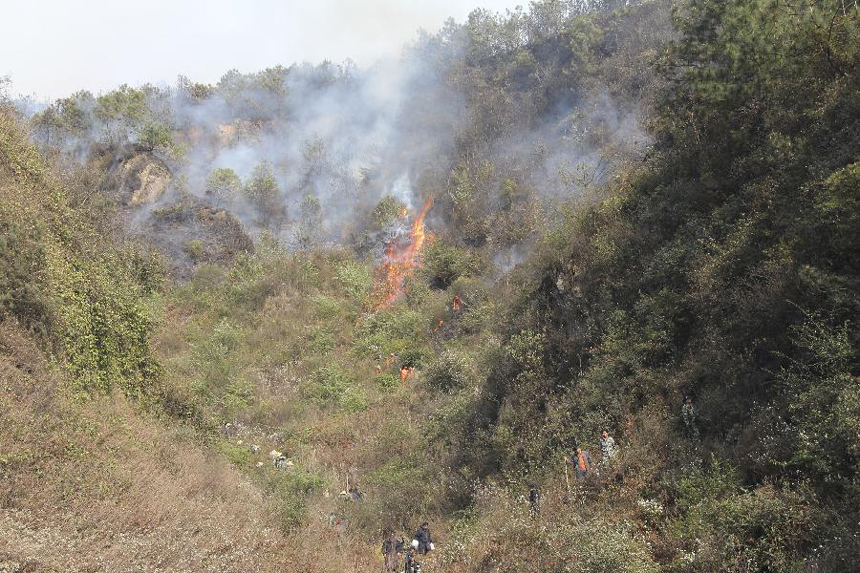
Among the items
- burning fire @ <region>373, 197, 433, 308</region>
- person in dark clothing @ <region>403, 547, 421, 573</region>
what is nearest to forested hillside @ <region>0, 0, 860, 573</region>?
person in dark clothing @ <region>403, 547, 421, 573</region>

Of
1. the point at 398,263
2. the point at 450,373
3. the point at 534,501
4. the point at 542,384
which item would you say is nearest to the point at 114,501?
the point at 534,501

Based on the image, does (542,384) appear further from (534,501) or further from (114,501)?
(114,501)

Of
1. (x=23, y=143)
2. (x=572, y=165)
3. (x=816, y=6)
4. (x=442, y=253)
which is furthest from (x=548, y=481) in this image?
(x=572, y=165)

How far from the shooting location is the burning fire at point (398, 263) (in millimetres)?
30109

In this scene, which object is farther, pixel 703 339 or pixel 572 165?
pixel 572 165

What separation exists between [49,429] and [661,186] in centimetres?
1276

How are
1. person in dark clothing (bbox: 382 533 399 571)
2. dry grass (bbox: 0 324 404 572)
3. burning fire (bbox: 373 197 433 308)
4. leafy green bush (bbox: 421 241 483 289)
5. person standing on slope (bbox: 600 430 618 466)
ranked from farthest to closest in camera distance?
1. burning fire (bbox: 373 197 433 308)
2. leafy green bush (bbox: 421 241 483 289)
3. person in dark clothing (bbox: 382 533 399 571)
4. person standing on slope (bbox: 600 430 618 466)
5. dry grass (bbox: 0 324 404 572)

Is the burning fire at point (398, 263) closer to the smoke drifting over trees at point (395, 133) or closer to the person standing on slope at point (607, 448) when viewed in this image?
the smoke drifting over trees at point (395, 133)

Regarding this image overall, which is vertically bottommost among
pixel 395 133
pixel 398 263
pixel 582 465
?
pixel 582 465

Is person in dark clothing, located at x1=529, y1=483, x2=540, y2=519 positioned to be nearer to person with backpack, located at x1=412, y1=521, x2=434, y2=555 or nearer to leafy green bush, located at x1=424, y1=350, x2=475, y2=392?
person with backpack, located at x1=412, y1=521, x2=434, y2=555

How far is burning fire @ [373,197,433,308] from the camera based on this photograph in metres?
30.1

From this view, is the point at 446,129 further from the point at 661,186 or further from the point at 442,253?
the point at 661,186

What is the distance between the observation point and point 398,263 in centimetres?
3272

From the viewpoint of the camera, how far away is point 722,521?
796cm
